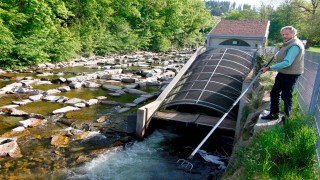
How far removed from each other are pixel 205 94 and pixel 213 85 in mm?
951

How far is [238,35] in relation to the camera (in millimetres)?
25906

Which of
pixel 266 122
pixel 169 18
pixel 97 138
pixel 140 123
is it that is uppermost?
pixel 169 18

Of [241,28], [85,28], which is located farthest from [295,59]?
[85,28]

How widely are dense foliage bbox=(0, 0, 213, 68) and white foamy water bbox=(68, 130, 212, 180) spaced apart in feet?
44.4

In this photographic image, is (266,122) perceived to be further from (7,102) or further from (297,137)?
(7,102)

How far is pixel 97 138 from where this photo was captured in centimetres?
892

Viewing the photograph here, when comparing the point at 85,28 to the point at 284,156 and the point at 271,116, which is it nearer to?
the point at 271,116

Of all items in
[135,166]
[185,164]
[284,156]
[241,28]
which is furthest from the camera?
[241,28]

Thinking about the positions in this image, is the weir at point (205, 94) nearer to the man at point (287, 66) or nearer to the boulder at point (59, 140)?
the boulder at point (59, 140)

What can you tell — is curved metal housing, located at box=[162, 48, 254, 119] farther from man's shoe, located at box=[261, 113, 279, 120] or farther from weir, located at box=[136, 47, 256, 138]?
man's shoe, located at box=[261, 113, 279, 120]

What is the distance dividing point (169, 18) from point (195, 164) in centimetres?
4098

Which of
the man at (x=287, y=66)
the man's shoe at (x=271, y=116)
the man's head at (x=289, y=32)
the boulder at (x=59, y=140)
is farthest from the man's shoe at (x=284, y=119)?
the boulder at (x=59, y=140)

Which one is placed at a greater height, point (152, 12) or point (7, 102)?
point (152, 12)

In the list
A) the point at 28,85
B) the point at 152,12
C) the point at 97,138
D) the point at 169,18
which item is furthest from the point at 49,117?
the point at 169,18
